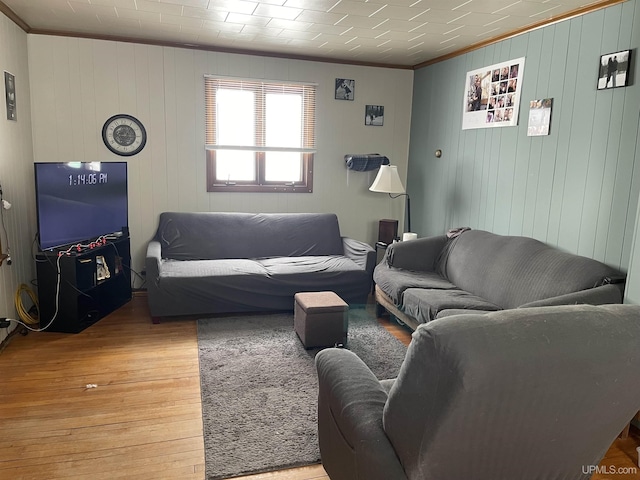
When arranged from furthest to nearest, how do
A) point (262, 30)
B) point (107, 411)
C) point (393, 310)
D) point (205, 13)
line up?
point (262, 30) → point (393, 310) → point (205, 13) → point (107, 411)

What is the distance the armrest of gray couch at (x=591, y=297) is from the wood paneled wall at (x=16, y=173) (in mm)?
3530

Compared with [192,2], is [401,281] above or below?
below

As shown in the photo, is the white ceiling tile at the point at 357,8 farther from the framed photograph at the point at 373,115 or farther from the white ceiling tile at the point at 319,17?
the framed photograph at the point at 373,115

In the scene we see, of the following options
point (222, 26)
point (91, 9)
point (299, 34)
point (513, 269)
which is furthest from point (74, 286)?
point (513, 269)

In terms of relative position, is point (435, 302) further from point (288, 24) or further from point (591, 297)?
point (288, 24)

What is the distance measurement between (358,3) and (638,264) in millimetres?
2271

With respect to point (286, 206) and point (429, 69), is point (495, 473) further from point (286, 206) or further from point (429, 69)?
point (429, 69)

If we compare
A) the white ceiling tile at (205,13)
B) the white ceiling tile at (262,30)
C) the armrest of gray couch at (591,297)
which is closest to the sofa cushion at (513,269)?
the armrest of gray couch at (591,297)

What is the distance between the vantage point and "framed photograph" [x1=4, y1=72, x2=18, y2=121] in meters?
3.51

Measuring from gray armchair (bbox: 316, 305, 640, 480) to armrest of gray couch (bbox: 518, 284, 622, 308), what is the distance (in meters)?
1.21

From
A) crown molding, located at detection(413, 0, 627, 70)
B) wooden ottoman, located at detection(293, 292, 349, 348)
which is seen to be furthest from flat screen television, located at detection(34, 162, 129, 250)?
crown molding, located at detection(413, 0, 627, 70)

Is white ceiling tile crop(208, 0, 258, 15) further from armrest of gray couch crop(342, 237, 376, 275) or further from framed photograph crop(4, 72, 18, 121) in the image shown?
armrest of gray couch crop(342, 237, 376, 275)

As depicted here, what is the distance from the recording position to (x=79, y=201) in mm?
3742

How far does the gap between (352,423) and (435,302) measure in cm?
173
